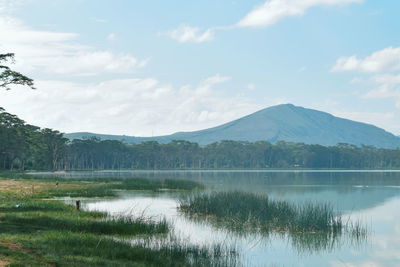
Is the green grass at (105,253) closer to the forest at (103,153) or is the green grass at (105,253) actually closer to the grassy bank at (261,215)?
the grassy bank at (261,215)

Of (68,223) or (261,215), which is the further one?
(261,215)

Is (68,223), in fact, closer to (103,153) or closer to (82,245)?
(82,245)

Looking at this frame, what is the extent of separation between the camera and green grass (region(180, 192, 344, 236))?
2720cm

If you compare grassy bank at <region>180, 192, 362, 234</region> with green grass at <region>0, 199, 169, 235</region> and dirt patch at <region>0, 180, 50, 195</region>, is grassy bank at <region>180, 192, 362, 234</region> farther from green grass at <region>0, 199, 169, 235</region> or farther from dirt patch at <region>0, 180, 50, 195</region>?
dirt patch at <region>0, 180, 50, 195</region>

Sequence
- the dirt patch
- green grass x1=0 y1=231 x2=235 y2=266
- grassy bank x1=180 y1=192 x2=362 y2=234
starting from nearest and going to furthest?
green grass x1=0 y1=231 x2=235 y2=266, grassy bank x1=180 y1=192 x2=362 y2=234, the dirt patch

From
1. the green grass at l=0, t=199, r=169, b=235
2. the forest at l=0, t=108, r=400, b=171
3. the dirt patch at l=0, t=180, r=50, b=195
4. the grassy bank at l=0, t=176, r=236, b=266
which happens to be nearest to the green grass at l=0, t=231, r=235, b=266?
the grassy bank at l=0, t=176, r=236, b=266

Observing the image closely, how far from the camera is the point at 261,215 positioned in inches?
1175

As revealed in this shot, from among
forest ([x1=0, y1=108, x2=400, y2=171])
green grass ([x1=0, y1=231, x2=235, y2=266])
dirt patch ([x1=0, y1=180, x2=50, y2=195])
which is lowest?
green grass ([x1=0, y1=231, x2=235, y2=266])

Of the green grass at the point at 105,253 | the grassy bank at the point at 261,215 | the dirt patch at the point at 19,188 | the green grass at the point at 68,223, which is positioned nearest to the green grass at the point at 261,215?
the grassy bank at the point at 261,215

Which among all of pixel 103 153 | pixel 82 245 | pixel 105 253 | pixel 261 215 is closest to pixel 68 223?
pixel 82 245

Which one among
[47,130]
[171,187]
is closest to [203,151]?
[47,130]

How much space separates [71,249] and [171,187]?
42268 millimetres

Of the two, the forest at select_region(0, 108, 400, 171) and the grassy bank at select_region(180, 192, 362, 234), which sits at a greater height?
the forest at select_region(0, 108, 400, 171)

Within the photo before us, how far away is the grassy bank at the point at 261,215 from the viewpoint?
89.2 ft
